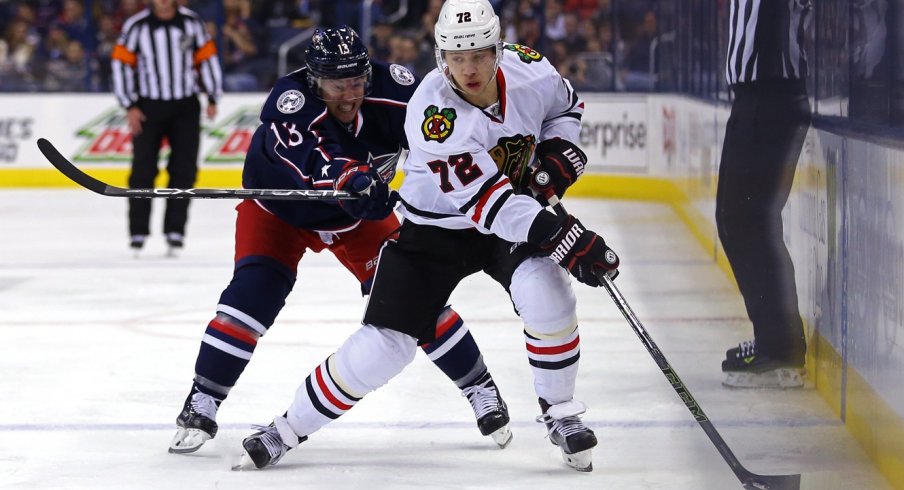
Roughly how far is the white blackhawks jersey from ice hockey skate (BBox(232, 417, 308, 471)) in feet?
1.59

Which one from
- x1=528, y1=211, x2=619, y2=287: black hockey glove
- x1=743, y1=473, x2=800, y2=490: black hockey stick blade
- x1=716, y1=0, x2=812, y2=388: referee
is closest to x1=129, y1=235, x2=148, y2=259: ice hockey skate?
x1=716, y1=0, x2=812, y2=388: referee

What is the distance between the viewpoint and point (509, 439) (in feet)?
9.43

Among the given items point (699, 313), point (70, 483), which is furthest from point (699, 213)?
point (70, 483)

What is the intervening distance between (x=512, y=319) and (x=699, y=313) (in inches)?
24.8

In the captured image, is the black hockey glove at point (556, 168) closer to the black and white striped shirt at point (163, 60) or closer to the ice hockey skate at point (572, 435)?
the ice hockey skate at point (572, 435)

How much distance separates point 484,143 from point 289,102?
1.64 feet

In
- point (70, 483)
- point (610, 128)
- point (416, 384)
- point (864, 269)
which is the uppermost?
point (864, 269)

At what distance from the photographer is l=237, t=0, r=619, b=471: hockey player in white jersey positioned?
97.1 inches

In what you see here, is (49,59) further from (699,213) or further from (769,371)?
(769,371)

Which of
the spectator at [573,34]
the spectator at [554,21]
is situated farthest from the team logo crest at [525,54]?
the spectator at [554,21]

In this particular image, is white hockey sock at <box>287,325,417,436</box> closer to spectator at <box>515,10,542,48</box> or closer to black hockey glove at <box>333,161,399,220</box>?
black hockey glove at <box>333,161,399,220</box>

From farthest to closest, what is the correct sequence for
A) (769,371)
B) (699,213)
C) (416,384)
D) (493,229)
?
(699,213) → (416,384) → (769,371) → (493,229)

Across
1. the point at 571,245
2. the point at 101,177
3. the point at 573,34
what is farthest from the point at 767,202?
the point at 101,177

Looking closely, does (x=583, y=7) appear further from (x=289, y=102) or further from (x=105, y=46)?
(x=289, y=102)
